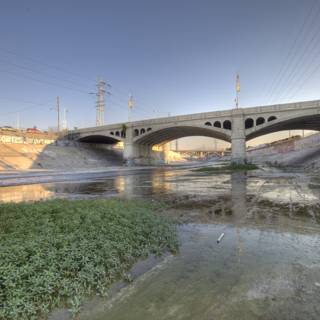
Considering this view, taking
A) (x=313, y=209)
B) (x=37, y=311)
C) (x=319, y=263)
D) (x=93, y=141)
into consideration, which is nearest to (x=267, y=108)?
(x=313, y=209)

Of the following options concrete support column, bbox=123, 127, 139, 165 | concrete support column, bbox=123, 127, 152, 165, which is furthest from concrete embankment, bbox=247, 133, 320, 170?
concrete support column, bbox=123, 127, 139, 165

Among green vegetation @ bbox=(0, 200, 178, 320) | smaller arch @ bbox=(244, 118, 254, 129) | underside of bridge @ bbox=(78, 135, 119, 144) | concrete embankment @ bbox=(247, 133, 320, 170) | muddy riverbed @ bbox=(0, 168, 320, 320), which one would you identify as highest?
underside of bridge @ bbox=(78, 135, 119, 144)

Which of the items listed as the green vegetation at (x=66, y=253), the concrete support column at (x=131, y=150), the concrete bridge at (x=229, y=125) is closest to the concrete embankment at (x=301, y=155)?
the concrete bridge at (x=229, y=125)

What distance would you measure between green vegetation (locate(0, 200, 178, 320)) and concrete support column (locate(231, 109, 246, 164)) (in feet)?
151

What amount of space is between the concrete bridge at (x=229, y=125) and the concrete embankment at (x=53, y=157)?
22.3 feet

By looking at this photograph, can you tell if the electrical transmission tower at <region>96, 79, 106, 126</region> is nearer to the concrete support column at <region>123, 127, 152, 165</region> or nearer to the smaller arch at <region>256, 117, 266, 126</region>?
the concrete support column at <region>123, 127, 152, 165</region>

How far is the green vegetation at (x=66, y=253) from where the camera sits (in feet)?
11.4

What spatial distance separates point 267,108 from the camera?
4819 centimetres

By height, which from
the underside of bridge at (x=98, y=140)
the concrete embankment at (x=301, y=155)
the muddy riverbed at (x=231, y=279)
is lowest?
the muddy riverbed at (x=231, y=279)

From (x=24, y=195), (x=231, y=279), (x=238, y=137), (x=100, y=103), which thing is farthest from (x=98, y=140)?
(x=231, y=279)

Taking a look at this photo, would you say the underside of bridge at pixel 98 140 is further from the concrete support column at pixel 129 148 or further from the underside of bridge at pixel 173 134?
the underside of bridge at pixel 173 134

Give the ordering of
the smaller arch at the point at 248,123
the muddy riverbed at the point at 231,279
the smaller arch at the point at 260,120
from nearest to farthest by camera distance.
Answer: the muddy riverbed at the point at 231,279
the smaller arch at the point at 260,120
the smaller arch at the point at 248,123

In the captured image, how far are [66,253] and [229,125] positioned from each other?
57563 millimetres

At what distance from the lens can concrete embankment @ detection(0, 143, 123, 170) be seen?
51844mm
